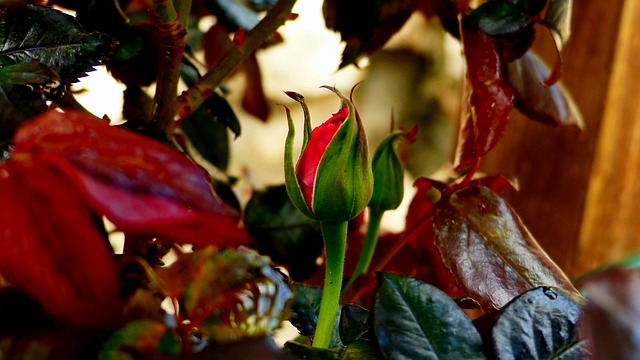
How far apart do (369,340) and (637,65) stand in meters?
0.72

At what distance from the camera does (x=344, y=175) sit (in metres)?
0.28

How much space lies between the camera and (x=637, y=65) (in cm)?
86

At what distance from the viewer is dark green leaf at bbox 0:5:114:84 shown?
291mm

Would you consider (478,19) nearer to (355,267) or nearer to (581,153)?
(355,267)

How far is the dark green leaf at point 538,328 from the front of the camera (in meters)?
0.26

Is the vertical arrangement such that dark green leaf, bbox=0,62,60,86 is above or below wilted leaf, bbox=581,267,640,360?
above

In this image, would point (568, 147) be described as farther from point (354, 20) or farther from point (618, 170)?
point (354, 20)

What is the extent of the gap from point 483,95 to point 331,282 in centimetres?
15

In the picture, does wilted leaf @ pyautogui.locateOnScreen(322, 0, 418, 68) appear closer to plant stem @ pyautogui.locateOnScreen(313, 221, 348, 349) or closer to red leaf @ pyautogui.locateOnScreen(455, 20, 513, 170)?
red leaf @ pyautogui.locateOnScreen(455, 20, 513, 170)

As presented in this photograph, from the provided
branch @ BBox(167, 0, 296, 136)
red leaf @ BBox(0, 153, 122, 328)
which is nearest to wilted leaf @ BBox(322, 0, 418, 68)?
branch @ BBox(167, 0, 296, 136)

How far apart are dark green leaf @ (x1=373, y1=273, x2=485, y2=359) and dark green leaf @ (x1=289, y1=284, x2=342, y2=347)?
2.4 inches

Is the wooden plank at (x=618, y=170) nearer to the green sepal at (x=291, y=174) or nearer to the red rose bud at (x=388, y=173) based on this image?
the red rose bud at (x=388, y=173)

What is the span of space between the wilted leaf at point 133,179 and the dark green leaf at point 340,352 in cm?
4

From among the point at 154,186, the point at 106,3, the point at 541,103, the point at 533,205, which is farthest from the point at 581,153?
the point at 154,186
